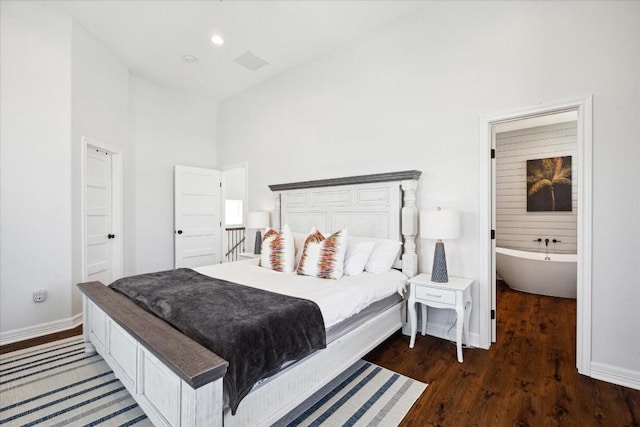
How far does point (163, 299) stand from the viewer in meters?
1.95

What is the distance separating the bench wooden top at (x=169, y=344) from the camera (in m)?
1.17

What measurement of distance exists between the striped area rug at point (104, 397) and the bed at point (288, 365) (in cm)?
13

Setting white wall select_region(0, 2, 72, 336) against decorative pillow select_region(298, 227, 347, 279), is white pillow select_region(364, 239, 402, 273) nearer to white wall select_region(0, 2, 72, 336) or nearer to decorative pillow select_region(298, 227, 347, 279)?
decorative pillow select_region(298, 227, 347, 279)

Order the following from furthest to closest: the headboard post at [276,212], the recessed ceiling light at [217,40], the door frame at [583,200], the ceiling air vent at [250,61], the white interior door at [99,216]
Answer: the headboard post at [276,212] < the ceiling air vent at [250,61] < the white interior door at [99,216] < the recessed ceiling light at [217,40] < the door frame at [583,200]

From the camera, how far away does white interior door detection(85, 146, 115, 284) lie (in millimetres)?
3607

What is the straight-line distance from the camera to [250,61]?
4.02 m

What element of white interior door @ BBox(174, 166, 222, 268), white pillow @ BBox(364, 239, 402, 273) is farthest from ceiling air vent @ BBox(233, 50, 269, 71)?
white pillow @ BBox(364, 239, 402, 273)

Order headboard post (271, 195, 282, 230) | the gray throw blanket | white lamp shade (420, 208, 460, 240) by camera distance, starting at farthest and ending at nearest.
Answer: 1. headboard post (271, 195, 282, 230)
2. white lamp shade (420, 208, 460, 240)
3. the gray throw blanket

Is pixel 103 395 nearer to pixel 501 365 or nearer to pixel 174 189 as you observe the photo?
pixel 501 365

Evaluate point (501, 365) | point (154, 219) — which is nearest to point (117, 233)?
point (154, 219)

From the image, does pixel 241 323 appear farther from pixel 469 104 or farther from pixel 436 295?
pixel 469 104

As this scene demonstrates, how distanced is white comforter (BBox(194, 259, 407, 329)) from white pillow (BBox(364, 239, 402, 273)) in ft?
0.29

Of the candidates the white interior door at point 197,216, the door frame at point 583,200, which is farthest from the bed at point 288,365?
the white interior door at point 197,216

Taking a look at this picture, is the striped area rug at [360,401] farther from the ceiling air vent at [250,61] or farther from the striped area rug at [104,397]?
the ceiling air vent at [250,61]
